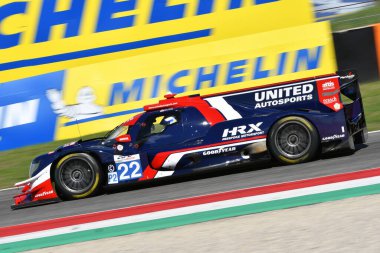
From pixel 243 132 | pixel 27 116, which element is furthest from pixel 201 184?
pixel 27 116

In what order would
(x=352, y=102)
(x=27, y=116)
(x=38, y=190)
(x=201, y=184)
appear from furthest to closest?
1. (x=27, y=116)
2. (x=352, y=102)
3. (x=38, y=190)
4. (x=201, y=184)

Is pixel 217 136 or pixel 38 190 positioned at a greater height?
pixel 217 136

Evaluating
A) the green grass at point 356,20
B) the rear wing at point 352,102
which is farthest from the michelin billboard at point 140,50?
the rear wing at point 352,102

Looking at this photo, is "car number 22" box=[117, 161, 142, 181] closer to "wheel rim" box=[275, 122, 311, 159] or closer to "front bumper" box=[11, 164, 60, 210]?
"front bumper" box=[11, 164, 60, 210]

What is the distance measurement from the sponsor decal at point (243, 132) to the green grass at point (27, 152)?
352 centimetres

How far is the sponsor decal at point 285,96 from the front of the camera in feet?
28.1

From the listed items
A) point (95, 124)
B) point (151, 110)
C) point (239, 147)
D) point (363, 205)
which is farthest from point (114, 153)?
point (95, 124)

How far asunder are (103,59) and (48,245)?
883 centimetres

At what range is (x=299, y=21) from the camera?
1438 cm

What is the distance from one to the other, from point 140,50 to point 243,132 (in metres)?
6.47

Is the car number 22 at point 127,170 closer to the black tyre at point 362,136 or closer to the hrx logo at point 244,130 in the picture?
the hrx logo at point 244,130

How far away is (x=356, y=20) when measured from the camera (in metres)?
15.1

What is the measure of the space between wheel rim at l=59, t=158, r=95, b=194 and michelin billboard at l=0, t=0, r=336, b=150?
5.02 metres

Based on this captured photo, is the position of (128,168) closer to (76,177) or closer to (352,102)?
(76,177)
